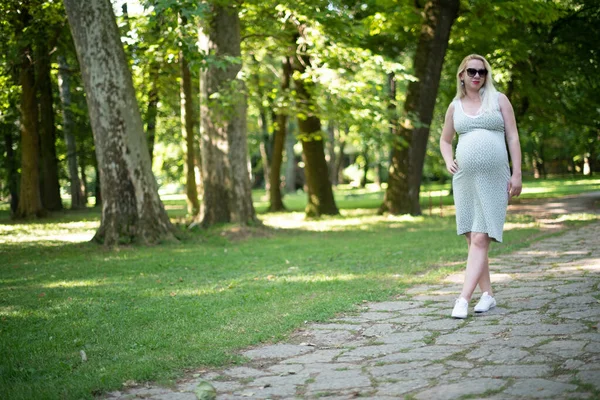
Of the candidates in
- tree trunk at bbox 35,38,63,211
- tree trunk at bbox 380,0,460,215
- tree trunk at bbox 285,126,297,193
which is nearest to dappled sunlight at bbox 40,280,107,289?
tree trunk at bbox 380,0,460,215

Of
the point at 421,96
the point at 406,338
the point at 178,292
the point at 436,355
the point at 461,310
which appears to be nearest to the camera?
the point at 436,355

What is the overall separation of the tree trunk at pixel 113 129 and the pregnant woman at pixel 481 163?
8415mm

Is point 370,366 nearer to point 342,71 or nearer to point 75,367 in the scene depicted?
point 75,367

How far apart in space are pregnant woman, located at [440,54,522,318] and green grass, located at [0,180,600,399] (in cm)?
146

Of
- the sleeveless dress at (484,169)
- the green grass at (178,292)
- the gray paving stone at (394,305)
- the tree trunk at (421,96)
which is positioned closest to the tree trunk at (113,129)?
the green grass at (178,292)

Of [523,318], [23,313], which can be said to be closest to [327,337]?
[523,318]

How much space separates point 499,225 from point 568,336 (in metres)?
1.27

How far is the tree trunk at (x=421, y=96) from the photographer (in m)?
19.2


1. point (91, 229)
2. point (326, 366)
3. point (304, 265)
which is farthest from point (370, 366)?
point (91, 229)

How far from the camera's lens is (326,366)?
16.1ft

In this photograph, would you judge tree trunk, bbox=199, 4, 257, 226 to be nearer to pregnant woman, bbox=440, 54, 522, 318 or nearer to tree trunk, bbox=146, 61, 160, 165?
tree trunk, bbox=146, 61, 160, 165

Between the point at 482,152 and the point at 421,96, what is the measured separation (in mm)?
13626

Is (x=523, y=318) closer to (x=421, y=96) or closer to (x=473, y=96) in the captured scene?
(x=473, y=96)

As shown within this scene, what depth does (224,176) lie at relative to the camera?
15758 mm
